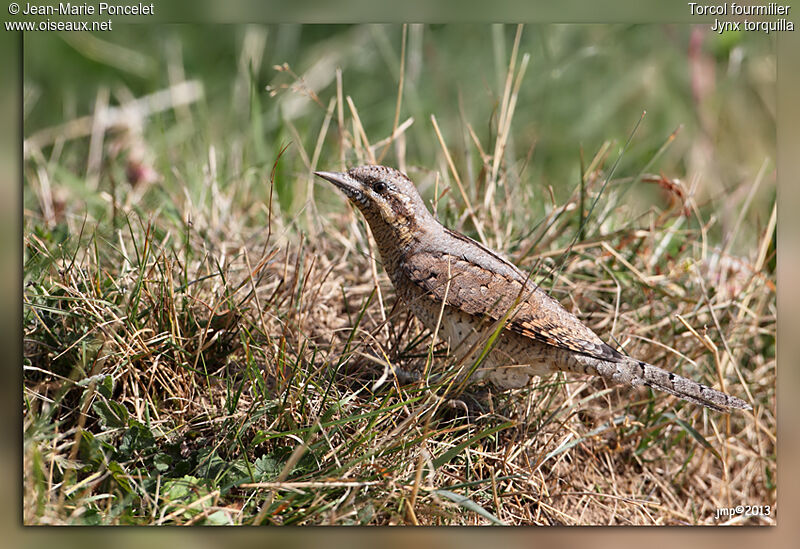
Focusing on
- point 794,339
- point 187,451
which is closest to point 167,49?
point 187,451

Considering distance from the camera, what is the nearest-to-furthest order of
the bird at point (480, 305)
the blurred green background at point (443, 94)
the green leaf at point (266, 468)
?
the green leaf at point (266, 468), the bird at point (480, 305), the blurred green background at point (443, 94)

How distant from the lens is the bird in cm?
269

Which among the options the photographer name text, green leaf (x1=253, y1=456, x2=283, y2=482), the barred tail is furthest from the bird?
the photographer name text

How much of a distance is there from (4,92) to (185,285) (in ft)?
3.10

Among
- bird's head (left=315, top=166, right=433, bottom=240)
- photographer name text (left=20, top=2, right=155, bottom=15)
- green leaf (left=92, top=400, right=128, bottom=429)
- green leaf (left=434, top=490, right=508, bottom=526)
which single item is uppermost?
photographer name text (left=20, top=2, right=155, bottom=15)

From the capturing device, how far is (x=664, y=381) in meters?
2.64

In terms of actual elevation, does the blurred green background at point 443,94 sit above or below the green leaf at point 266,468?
above

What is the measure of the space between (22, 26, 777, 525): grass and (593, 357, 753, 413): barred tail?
1.05ft

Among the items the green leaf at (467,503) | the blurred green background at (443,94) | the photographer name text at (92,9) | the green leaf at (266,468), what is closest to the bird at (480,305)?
the green leaf at (467,503)

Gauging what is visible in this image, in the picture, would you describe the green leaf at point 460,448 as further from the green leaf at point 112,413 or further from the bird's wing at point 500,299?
the green leaf at point 112,413

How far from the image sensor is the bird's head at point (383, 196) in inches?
116

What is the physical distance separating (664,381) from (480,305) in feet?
2.30

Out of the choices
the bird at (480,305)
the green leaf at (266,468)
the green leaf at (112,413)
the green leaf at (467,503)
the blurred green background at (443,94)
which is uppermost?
the blurred green background at (443,94)

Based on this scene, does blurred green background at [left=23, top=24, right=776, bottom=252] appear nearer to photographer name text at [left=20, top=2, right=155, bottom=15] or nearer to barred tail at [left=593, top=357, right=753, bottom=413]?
photographer name text at [left=20, top=2, right=155, bottom=15]
